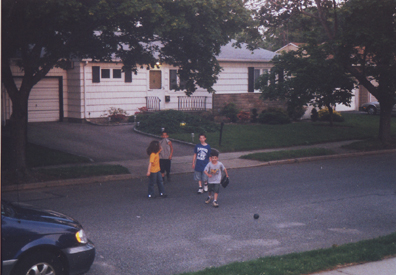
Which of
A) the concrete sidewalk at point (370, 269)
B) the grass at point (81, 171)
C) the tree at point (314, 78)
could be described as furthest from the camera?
the tree at point (314, 78)

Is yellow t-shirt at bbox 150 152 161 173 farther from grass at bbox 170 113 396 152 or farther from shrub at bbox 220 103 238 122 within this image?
shrub at bbox 220 103 238 122

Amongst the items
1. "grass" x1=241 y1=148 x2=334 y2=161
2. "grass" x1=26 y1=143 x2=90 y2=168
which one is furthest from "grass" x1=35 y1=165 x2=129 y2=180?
"grass" x1=241 y1=148 x2=334 y2=161

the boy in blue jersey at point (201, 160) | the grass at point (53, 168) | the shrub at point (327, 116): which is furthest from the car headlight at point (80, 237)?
the shrub at point (327, 116)

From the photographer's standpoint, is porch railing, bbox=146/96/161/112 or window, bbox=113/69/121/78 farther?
porch railing, bbox=146/96/161/112

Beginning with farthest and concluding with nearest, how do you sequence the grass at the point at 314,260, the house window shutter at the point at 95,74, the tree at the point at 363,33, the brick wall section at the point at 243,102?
the brick wall section at the point at 243,102 < the house window shutter at the point at 95,74 < the tree at the point at 363,33 < the grass at the point at 314,260

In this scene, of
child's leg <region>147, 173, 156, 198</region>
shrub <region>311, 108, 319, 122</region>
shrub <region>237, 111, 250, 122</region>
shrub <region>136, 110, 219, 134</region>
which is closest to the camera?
child's leg <region>147, 173, 156, 198</region>

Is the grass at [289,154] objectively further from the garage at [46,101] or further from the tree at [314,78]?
the garage at [46,101]

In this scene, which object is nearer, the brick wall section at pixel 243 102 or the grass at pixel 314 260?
the grass at pixel 314 260

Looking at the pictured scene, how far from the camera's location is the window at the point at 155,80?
2880cm

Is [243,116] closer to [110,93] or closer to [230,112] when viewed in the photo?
[230,112]

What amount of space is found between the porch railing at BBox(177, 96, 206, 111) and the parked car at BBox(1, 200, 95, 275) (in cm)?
2353

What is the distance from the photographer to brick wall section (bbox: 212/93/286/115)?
29.0m

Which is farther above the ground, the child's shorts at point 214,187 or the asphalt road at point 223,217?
the child's shorts at point 214,187

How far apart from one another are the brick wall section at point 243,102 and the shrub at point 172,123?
460 cm
